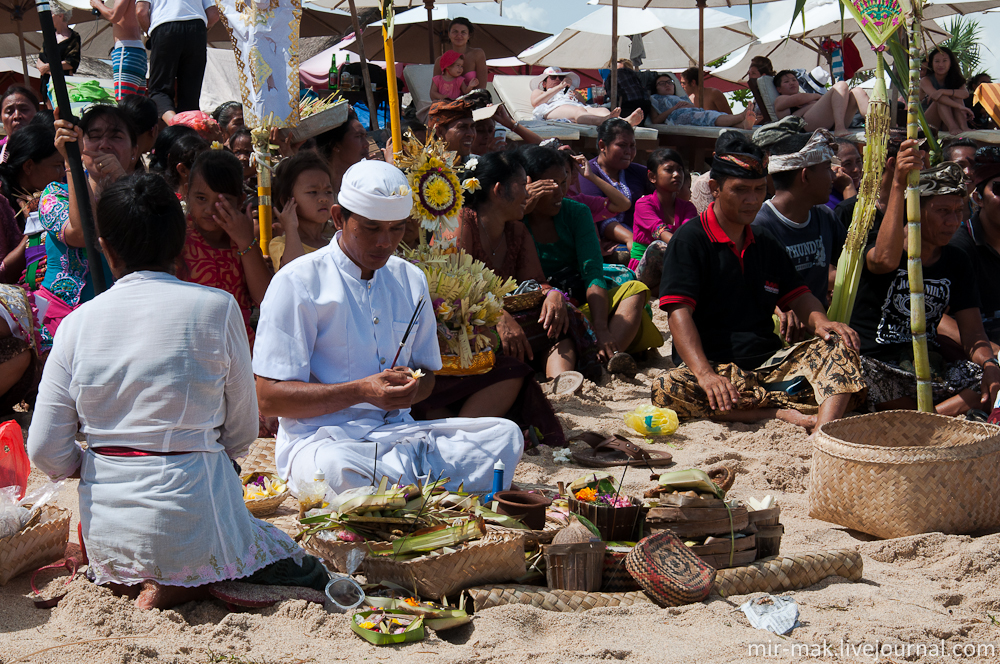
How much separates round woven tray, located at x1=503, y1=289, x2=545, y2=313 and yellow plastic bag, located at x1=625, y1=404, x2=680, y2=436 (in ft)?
3.83

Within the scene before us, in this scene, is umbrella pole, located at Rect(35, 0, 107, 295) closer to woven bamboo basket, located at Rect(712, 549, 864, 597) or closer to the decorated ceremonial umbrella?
the decorated ceremonial umbrella

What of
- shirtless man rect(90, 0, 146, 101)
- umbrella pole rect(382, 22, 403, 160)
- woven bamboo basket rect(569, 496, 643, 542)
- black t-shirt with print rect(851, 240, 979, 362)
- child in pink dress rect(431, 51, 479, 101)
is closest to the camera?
woven bamboo basket rect(569, 496, 643, 542)

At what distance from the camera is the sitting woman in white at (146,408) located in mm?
2836

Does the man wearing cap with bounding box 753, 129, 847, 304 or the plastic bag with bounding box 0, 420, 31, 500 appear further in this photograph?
the man wearing cap with bounding box 753, 129, 847, 304

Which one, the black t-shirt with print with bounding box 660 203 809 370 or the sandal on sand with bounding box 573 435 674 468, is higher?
the black t-shirt with print with bounding box 660 203 809 370

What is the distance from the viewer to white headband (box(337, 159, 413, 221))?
3.84m

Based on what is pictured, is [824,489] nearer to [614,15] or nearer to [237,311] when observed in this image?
[237,311]

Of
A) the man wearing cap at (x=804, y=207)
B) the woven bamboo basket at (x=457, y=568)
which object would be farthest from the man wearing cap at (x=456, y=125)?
the woven bamboo basket at (x=457, y=568)

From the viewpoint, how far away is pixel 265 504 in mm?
3904

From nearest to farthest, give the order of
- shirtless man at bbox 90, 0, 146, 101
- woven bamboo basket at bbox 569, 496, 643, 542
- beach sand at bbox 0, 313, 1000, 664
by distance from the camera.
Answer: beach sand at bbox 0, 313, 1000, 664 → woven bamboo basket at bbox 569, 496, 643, 542 → shirtless man at bbox 90, 0, 146, 101

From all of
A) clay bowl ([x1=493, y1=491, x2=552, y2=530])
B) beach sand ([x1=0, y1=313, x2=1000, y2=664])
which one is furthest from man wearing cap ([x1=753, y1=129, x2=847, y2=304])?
clay bowl ([x1=493, y1=491, x2=552, y2=530])

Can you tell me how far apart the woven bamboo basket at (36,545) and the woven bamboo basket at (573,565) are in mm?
1791

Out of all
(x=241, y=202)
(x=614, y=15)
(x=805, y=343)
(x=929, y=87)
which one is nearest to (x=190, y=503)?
(x=241, y=202)

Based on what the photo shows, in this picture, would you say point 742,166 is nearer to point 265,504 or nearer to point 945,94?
point 265,504
